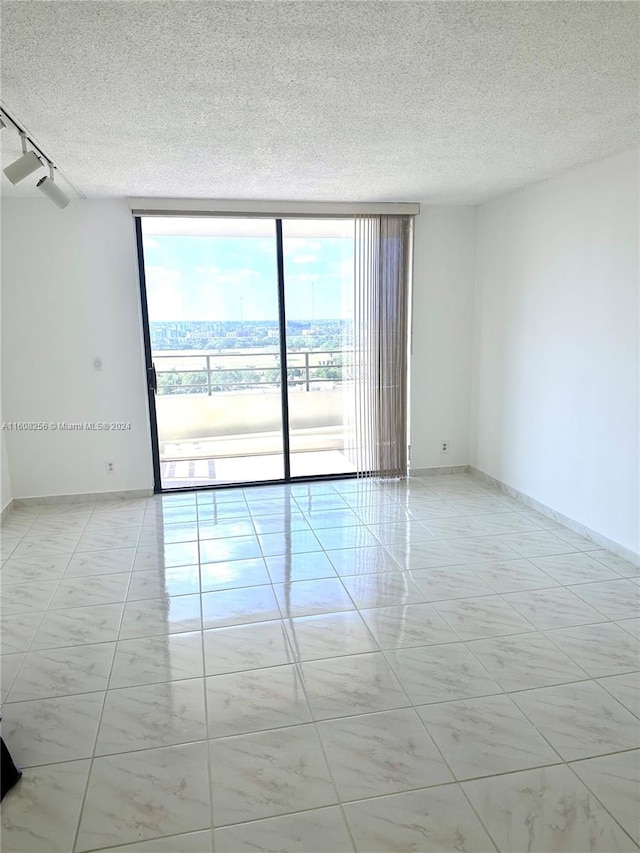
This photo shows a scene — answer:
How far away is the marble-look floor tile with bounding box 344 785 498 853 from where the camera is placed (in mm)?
1549

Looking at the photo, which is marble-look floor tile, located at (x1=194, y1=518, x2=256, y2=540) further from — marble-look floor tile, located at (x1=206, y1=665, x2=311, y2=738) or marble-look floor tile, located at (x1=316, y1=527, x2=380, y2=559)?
marble-look floor tile, located at (x1=206, y1=665, x2=311, y2=738)

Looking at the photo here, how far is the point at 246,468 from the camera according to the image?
5.54m

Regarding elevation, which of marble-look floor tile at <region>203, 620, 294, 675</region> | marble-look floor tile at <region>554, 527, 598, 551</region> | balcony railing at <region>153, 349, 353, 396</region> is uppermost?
balcony railing at <region>153, 349, 353, 396</region>

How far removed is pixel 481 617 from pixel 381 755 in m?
1.03

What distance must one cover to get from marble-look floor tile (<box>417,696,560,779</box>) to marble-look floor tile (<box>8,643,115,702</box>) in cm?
134

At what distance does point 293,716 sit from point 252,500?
8.54 ft

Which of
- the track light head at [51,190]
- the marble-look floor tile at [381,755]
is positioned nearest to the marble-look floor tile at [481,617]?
the marble-look floor tile at [381,755]

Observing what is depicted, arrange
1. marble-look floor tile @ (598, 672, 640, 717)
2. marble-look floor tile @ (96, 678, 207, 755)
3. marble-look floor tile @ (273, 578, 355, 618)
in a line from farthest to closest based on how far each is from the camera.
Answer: marble-look floor tile @ (273, 578, 355, 618)
marble-look floor tile @ (598, 672, 640, 717)
marble-look floor tile @ (96, 678, 207, 755)

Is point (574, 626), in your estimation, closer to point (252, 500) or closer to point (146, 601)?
point (146, 601)

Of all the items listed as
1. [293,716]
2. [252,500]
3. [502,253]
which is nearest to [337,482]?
[252,500]

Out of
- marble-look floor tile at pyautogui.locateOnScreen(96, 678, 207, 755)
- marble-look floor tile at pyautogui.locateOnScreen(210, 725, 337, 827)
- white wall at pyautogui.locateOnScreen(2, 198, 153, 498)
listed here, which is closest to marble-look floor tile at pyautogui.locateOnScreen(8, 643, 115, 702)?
marble-look floor tile at pyautogui.locateOnScreen(96, 678, 207, 755)

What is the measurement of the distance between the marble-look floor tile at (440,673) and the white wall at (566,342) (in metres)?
1.54

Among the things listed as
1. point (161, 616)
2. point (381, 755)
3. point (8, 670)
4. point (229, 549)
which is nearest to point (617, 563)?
point (381, 755)

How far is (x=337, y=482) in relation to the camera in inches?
198
